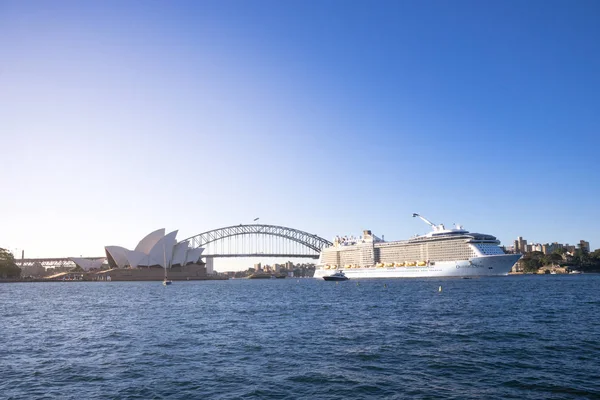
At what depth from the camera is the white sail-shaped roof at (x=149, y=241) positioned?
11780cm

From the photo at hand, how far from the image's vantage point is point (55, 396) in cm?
1117

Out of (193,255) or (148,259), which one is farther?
(193,255)

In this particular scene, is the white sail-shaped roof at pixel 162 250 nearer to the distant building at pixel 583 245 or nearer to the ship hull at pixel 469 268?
the ship hull at pixel 469 268

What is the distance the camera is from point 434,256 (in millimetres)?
93250

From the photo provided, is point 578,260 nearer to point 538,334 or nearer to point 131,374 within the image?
point 538,334

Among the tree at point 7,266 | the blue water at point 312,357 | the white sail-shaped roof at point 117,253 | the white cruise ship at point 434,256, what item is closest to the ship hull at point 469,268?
the white cruise ship at point 434,256

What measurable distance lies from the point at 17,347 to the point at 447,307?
24.6 m

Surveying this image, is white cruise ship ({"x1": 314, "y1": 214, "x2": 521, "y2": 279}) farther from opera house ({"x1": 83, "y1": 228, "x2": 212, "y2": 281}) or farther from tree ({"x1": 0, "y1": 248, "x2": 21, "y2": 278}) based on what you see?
tree ({"x1": 0, "y1": 248, "x2": 21, "y2": 278})

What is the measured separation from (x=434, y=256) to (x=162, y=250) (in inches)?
2805

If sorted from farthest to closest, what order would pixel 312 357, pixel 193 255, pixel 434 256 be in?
1. pixel 193 255
2. pixel 434 256
3. pixel 312 357

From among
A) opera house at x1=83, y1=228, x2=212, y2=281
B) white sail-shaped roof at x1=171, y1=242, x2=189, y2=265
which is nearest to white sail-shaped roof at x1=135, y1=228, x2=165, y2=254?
opera house at x1=83, y1=228, x2=212, y2=281

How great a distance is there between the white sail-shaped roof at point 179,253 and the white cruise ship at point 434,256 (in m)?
48.5

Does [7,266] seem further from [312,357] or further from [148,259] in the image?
[312,357]

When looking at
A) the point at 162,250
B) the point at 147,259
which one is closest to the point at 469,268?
the point at 162,250
